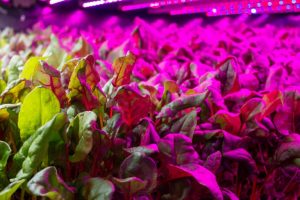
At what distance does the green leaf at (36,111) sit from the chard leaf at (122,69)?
0.23 m

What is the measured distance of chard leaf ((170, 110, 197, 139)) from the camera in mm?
1092

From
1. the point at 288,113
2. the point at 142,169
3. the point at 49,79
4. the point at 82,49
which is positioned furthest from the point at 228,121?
the point at 82,49

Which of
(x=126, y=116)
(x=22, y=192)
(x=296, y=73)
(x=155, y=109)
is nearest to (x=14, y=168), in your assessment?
(x=22, y=192)

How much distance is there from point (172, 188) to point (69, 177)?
231 millimetres

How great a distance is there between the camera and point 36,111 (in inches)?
38.9

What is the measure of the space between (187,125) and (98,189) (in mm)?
302

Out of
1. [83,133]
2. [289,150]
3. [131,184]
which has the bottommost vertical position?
[289,150]

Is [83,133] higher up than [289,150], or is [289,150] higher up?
[83,133]

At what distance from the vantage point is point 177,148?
40.2 inches

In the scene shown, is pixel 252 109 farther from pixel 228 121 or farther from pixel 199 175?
pixel 199 175

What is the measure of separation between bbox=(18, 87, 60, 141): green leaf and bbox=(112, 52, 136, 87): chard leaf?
23cm

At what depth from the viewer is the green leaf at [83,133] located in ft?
3.05

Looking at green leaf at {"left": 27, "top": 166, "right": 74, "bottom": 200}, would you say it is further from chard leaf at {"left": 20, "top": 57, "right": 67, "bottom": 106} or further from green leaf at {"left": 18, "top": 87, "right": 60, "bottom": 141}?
chard leaf at {"left": 20, "top": 57, "right": 67, "bottom": 106}

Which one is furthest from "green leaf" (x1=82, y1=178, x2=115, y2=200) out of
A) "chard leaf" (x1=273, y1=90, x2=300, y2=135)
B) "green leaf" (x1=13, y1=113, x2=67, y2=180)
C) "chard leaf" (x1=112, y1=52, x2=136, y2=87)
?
"chard leaf" (x1=273, y1=90, x2=300, y2=135)
